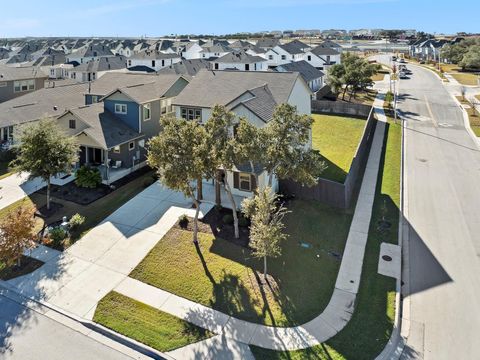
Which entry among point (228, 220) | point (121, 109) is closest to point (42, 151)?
point (121, 109)

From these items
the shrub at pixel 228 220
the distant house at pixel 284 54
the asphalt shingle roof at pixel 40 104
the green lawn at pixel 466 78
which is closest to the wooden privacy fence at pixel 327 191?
the shrub at pixel 228 220

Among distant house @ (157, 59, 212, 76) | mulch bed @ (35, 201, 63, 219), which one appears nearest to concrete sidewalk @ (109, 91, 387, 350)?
mulch bed @ (35, 201, 63, 219)

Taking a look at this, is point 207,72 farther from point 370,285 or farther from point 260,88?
point 370,285

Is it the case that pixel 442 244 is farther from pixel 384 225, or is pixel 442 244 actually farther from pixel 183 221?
pixel 183 221

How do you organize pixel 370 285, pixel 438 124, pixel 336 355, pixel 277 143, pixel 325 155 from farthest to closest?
pixel 438 124, pixel 325 155, pixel 277 143, pixel 370 285, pixel 336 355

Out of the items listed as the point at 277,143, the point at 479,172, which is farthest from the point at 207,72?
the point at 479,172

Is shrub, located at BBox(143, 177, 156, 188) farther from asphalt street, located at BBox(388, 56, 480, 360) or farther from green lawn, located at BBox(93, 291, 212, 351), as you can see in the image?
asphalt street, located at BBox(388, 56, 480, 360)

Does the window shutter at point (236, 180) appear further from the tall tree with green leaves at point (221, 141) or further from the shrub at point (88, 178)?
the shrub at point (88, 178)
